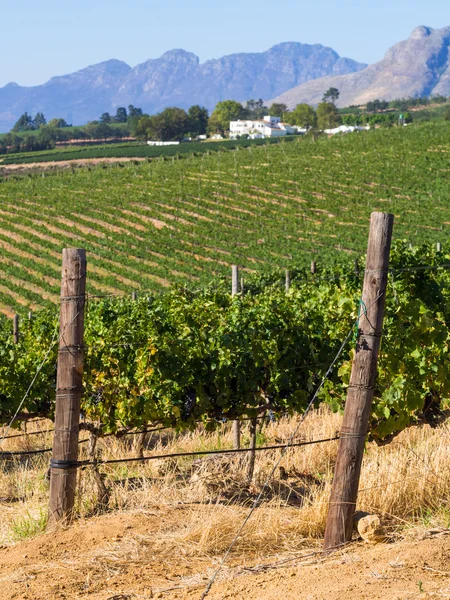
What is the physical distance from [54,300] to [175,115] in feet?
349

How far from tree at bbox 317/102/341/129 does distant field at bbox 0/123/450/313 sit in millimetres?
76754

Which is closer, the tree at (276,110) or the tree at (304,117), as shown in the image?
the tree at (304,117)

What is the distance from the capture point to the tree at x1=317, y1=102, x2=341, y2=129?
144m

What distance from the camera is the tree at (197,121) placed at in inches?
5468

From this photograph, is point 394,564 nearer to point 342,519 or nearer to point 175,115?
point 342,519

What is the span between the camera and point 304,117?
506 ft

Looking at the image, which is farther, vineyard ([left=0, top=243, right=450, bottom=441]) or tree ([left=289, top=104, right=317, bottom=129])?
tree ([left=289, top=104, right=317, bottom=129])

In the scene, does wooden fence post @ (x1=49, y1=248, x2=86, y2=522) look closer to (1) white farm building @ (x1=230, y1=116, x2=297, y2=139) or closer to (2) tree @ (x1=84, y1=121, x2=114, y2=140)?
(1) white farm building @ (x1=230, y1=116, x2=297, y2=139)

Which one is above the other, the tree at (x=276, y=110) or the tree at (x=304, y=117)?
the tree at (x=276, y=110)

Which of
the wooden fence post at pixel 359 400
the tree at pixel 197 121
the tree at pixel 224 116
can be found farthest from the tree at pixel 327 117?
the wooden fence post at pixel 359 400

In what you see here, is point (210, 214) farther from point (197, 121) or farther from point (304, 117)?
point (304, 117)

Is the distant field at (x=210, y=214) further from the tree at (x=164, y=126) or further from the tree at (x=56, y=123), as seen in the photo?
the tree at (x=56, y=123)

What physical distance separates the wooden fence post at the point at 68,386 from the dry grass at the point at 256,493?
259 millimetres

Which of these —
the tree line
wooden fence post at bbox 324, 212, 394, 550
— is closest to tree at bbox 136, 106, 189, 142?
the tree line
